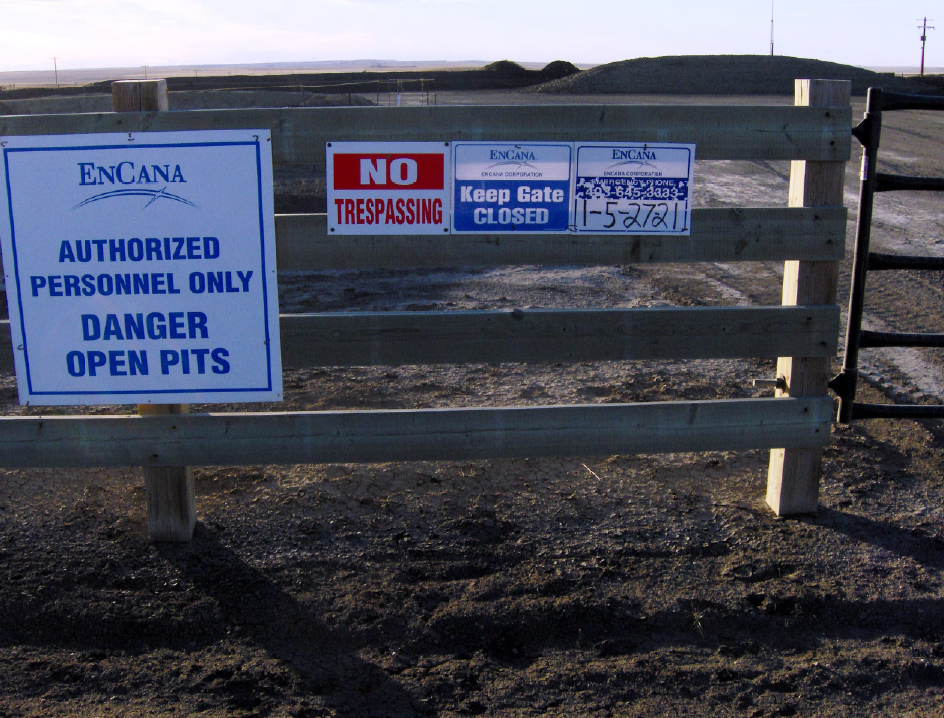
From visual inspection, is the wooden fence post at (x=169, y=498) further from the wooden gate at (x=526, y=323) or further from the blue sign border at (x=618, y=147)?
the blue sign border at (x=618, y=147)

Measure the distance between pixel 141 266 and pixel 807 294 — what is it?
277cm

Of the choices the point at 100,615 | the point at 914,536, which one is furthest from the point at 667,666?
the point at 100,615

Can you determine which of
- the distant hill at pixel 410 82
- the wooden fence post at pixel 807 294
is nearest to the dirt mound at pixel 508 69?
the distant hill at pixel 410 82

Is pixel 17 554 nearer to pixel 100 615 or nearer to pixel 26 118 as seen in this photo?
pixel 100 615

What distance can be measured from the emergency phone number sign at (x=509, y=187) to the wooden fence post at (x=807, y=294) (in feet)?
1.96

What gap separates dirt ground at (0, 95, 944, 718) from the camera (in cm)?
285

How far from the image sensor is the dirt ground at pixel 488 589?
2848mm

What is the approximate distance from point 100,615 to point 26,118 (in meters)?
1.93

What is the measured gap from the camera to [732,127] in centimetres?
352

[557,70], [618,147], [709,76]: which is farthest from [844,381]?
[557,70]

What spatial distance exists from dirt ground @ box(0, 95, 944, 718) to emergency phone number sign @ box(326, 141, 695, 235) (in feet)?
4.45

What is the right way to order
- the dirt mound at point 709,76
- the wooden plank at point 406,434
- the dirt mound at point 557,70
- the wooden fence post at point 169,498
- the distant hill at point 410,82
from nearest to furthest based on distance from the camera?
1. the wooden plank at point 406,434
2. the wooden fence post at point 169,498
3. the dirt mound at point 709,76
4. the distant hill at point 410,82
5. the dirt mound at point 557,70

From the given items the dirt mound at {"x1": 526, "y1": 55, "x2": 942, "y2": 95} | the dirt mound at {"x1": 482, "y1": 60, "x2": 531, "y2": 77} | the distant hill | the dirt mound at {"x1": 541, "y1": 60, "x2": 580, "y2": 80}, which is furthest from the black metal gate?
the dirt mound at {"x1": 482, "y1": 60, "x2": 531, "y2": 77}

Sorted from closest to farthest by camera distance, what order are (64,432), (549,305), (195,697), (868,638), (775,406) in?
1. (195,697)
2. (868,638)
3. (64,432)
4. (775,406)
5. (549,305)
